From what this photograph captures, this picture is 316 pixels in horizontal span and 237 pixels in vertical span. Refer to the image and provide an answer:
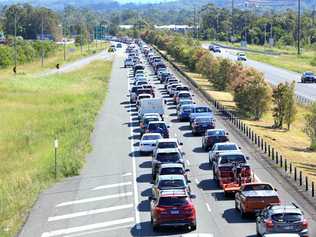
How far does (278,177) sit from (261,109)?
91.6 feet

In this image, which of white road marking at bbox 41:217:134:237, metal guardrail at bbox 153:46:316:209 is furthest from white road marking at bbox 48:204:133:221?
metal guardrail at bbox 153:46:316:209

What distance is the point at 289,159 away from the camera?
1646 inches

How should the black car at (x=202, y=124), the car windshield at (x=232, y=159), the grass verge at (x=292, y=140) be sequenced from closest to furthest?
1. the car windshield at (x=232, y=159)
2. the grass verge at (x=292, y=140)
3. the black car at (x=202, y=124)

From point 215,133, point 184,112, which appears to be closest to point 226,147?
point 215,133

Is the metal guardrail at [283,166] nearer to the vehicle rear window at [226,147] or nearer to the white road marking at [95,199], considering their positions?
the vehicle rear window at [226,147]

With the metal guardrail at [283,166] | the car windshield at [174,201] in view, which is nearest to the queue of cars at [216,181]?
the car windshield at [174,201]

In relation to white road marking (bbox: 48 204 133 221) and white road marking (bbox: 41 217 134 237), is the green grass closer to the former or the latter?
white road marking (bbox: 48 204 133 221)

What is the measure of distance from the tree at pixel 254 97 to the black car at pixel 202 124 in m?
12.7

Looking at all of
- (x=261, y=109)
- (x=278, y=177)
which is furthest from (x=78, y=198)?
(x=261, y=109)

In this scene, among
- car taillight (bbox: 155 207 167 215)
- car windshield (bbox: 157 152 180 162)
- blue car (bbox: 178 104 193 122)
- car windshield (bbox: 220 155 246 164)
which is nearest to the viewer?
car taillight (bbox: 155 207 167 215)

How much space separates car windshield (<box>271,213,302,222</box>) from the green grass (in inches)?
340

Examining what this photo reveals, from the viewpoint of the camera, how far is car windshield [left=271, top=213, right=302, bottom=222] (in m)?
22.5

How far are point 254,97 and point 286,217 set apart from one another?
40.1m

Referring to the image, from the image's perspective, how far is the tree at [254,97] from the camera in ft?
204
